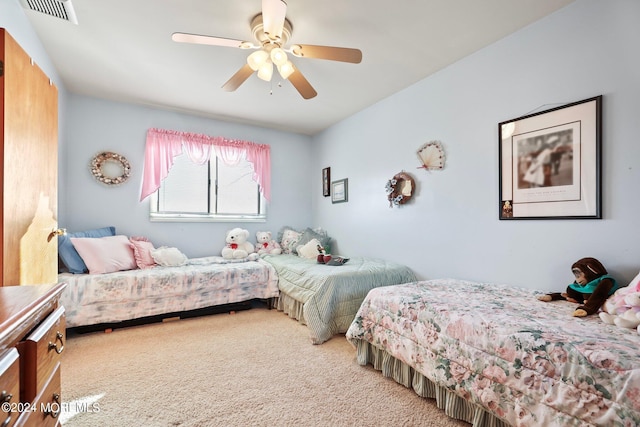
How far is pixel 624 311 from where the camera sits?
138 centimetres

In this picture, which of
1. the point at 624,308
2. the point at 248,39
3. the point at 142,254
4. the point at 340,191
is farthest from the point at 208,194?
the point at 624,308

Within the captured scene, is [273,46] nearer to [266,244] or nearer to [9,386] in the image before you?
[9,386]

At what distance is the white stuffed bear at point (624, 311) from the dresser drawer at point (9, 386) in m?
2.18

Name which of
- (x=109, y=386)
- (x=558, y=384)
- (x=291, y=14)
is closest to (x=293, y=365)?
(x=109, y=386)

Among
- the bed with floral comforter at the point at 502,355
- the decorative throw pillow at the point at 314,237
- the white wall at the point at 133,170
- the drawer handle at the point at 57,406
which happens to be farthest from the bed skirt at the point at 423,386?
the white wall at the point at 133,170

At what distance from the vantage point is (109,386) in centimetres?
180

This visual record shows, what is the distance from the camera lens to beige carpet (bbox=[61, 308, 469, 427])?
4.99ft

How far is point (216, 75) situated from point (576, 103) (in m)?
2.83

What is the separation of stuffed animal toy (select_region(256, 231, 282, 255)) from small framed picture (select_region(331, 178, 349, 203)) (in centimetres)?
106

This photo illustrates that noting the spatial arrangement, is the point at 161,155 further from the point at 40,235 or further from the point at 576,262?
the point at 576,262

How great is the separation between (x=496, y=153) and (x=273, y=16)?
73.3 inches

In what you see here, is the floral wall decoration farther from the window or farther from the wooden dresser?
the wooden dresser

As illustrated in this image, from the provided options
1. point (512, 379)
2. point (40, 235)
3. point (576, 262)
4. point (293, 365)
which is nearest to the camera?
point (512, 379)

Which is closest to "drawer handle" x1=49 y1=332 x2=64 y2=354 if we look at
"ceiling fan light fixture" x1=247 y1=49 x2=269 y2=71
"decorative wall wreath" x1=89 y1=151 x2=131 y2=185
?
"ceiling fan light fixture" x1=247 y1=49 x2=269 y2=71
